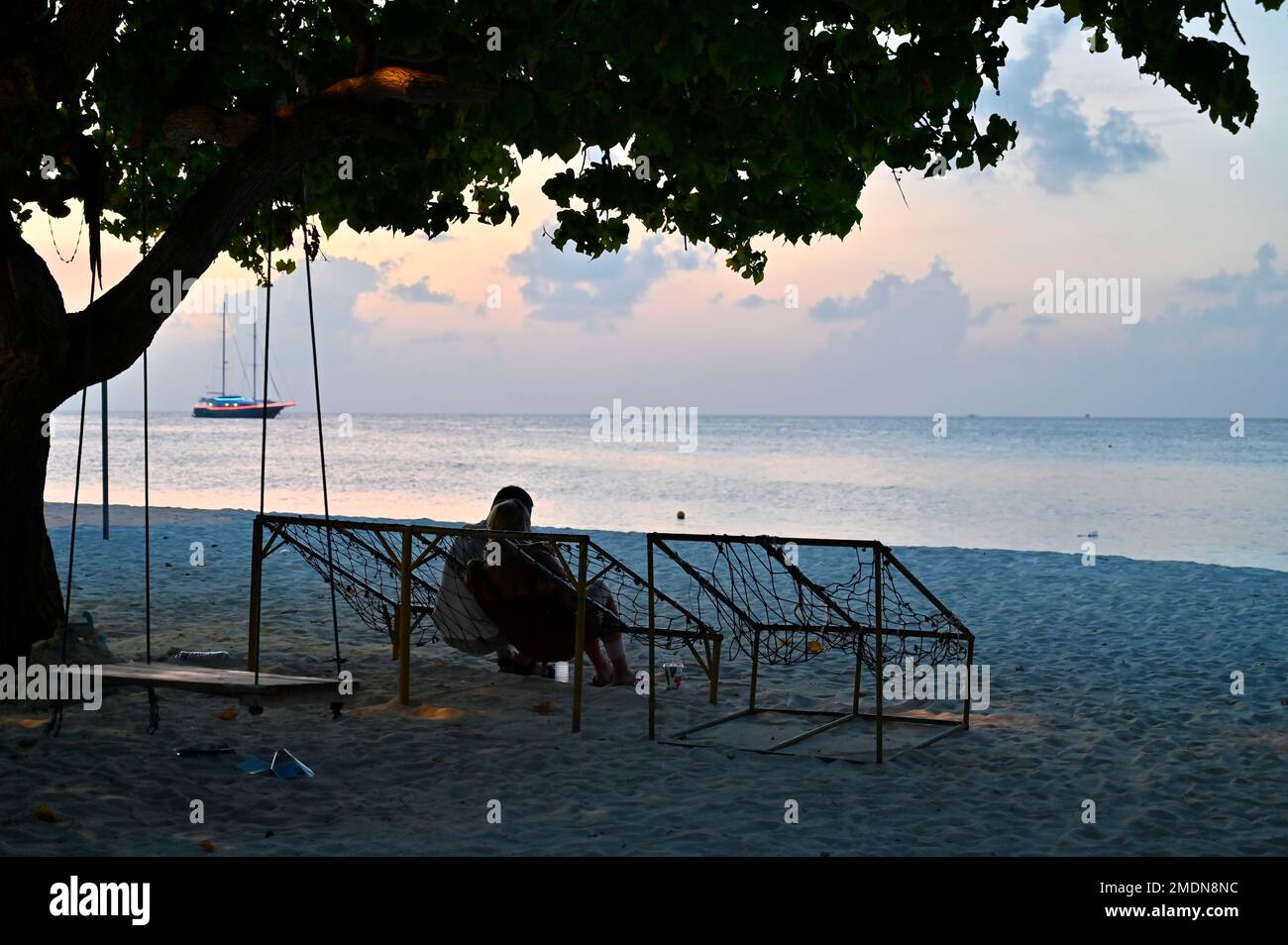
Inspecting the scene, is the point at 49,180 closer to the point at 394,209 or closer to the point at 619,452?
the point at 394,209

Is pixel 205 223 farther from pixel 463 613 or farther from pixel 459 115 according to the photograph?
pixel 463 613

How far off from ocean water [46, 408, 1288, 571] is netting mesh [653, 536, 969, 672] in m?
6.43

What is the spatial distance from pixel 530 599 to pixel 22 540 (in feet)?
9.18

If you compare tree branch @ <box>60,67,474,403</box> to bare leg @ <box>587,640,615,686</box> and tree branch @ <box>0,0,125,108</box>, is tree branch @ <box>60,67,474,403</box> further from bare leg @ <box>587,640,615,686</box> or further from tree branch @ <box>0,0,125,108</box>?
bare leg @ <box>587,640,615,686</box>

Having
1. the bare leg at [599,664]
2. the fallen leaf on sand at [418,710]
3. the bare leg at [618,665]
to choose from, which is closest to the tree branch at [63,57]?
the fallen leaf on sand at [418,710]

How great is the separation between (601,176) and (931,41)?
3.44 m

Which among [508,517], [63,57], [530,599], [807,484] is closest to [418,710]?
[530,599]

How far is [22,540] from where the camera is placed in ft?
22.4

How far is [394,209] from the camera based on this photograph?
803 centimetres

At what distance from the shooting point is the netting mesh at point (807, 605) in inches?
239

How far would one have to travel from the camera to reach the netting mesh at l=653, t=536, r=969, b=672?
6.07 m

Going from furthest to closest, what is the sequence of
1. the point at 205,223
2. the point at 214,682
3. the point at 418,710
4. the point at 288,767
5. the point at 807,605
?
the point at 205,223
the point at 418,710
the point at 807,605
the point at 214,682
the point at 288,767

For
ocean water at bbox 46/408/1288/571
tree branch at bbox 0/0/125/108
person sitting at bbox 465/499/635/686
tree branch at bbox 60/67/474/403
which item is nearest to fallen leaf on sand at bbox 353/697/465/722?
person sitting at bbox 465/499/635/686

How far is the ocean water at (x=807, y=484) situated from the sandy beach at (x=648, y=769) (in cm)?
1146
